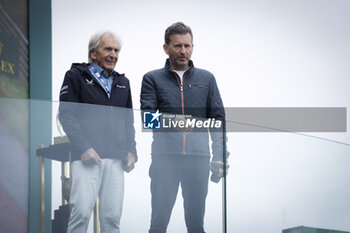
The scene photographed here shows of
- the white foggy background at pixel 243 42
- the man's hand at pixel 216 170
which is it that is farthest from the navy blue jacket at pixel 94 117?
the white foggy background at pixel 243 42

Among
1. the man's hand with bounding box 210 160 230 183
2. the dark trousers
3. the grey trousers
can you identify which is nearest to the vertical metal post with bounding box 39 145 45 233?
the grey trousers

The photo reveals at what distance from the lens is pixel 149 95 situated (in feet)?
9.02

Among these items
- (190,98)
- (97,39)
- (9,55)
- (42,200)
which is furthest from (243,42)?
(42,200)

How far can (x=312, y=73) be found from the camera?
4887 mm

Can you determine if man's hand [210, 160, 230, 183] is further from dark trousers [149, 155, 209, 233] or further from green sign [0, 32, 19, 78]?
green sign [0, 32, 19, 78]

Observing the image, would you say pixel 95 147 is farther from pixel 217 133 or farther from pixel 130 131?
pixel 217 133

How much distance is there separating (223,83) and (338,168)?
186 centimetres

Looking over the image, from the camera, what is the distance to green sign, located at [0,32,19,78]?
380 centimetres

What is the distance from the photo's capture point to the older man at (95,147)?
228 centimetres

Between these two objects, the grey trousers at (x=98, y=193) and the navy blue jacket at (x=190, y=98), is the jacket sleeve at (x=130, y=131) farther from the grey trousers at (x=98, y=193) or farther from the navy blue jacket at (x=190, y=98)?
the navy blue jacket at (x=190, y=98)

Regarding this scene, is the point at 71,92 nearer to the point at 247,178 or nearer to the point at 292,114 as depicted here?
the point at 247,178

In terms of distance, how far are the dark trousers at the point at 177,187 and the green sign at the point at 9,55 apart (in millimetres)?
1730

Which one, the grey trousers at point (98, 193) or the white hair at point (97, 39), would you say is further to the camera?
the white hair at point (97, 39)

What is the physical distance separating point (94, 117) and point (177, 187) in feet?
1.60
